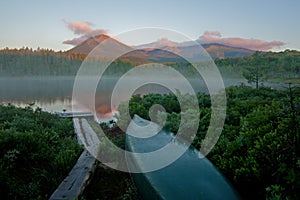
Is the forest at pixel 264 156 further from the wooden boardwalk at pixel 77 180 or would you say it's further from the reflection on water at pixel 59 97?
the reflection on water at pixel 59 97

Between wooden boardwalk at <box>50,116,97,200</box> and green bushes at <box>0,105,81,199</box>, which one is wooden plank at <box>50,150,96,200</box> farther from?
green bushes at <box>0,105,81,199</box>

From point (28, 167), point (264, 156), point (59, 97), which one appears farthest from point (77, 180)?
point (59, 97)

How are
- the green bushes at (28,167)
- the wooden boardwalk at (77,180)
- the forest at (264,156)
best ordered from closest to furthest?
the forest at (264,156) → the wooden boardwalk at (77,180) → the green bushes at (28,167)

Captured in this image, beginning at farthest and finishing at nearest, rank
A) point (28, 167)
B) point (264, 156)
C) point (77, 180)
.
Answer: point (28, 167) < point (77, 180) < point (264, 156)

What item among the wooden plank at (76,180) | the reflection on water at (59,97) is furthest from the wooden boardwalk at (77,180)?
the reflection on water at (59,97)

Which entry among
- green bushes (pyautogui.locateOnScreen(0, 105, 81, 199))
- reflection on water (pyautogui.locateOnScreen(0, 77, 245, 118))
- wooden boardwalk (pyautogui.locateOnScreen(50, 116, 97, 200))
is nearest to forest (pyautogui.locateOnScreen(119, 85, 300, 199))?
wooden boardwalk (pyautogui.locateOnScreen(50, 116, 97, 200))

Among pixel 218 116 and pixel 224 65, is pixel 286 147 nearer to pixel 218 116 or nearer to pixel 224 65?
pixel 218 116

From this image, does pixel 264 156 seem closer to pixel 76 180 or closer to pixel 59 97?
pixel 76 180

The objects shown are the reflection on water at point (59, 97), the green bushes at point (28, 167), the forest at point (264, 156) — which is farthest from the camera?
the reflection on water at point (59, 97)

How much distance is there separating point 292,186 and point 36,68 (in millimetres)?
111712

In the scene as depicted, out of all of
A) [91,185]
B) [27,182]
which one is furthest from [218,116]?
[27,182]

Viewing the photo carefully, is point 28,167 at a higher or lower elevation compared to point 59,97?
higher

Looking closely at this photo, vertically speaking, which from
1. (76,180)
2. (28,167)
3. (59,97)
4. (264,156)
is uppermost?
(264,156)

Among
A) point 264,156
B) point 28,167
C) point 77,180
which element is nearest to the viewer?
point 264,156
